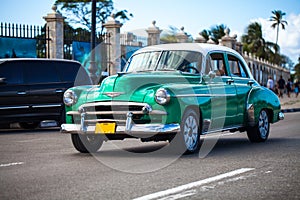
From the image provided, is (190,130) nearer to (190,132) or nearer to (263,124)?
(190,132)

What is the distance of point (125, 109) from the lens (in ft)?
29.7

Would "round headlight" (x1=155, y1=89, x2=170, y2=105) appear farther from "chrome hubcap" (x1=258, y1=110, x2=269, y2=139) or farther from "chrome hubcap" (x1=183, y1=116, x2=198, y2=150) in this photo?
"chrome hubcap" (x1=258, y1=110, x2=269, y2=139)

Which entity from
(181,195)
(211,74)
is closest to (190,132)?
(211,74)

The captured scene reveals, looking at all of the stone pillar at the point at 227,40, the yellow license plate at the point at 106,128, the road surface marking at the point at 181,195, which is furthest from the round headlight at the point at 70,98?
the stone pillar at the point at 227,40

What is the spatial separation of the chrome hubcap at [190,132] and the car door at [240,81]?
1637 mm

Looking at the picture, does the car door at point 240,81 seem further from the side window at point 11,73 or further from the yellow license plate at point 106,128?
the side window at point 11,73

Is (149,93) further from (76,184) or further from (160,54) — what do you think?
(76,184)

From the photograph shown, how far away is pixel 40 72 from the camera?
15.7 metres

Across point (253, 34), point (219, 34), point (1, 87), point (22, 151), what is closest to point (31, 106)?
point (1, 87)

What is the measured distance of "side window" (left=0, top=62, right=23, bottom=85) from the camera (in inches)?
601

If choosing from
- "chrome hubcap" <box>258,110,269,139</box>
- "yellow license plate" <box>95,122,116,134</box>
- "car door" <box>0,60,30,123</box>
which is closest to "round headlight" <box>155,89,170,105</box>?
"yellow license plate" <box>95,122,116,134</box>

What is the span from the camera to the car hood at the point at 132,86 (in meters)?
9.12

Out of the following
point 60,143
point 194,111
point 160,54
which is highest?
point 160,54

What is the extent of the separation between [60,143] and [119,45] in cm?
1898
